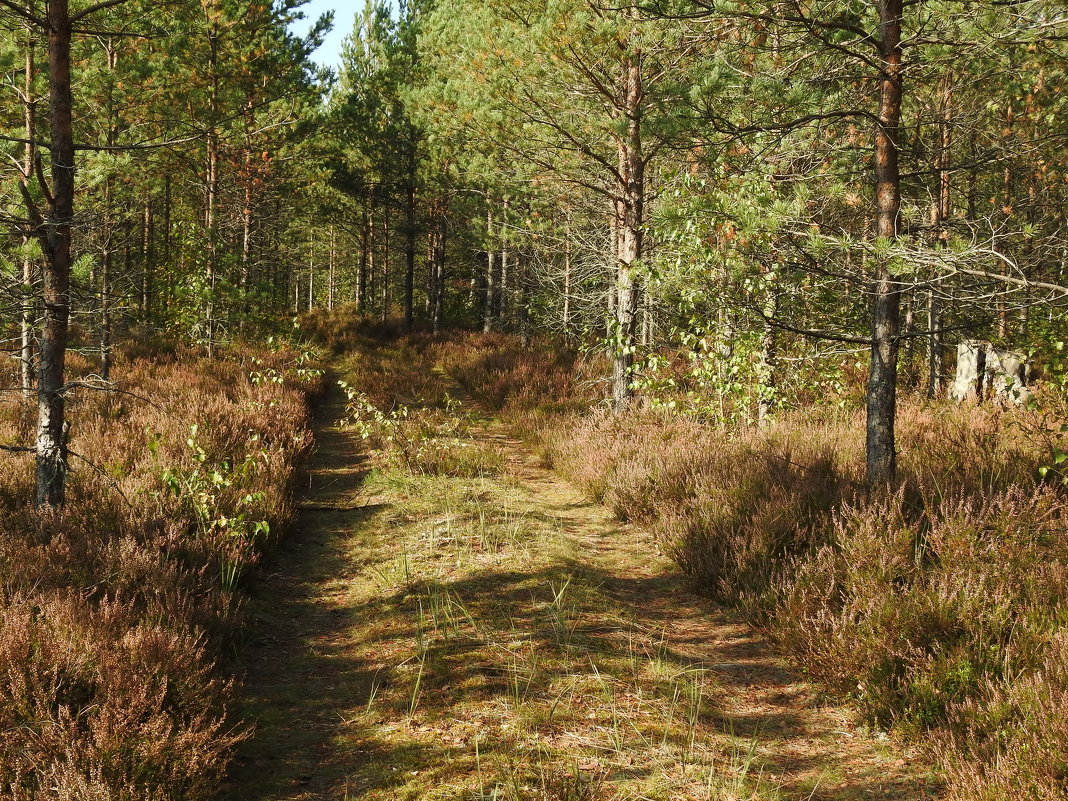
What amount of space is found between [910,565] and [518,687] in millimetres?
2550

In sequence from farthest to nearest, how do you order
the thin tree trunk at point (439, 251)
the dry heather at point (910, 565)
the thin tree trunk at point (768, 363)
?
the thin tree trunk at point (439, 251)
the thin tree trunk at point (768, 363)
the dry heather at point (910, 565)

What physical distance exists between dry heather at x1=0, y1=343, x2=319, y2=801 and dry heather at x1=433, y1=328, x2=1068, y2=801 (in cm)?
318

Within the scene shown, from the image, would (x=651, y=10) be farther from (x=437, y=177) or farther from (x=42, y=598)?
(x=437, y=177)

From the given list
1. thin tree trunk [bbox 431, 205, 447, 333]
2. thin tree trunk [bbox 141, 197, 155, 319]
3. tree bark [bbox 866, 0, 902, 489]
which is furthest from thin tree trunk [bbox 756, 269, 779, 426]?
thin tree trunk [bbox 431, 205, 447, 333]

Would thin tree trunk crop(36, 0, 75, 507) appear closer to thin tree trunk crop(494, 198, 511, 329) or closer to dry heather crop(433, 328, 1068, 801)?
dry heather crop(433, 328, 1068, 801)

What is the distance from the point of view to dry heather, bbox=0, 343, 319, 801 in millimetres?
2721

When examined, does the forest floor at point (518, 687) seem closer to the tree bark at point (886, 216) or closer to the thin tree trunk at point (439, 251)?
the tree bark at point (886, 216)

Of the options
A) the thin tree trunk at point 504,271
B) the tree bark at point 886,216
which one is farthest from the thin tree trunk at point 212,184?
the tree bark at point 886,216

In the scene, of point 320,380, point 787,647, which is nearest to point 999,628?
point 787,647

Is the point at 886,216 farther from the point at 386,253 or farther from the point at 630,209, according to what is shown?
the point at 386,253

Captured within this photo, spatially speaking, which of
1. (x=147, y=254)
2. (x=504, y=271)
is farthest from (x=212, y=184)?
(x=504, y=271)

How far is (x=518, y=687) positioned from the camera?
3803 mm

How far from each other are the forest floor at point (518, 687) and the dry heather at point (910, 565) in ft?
0.94

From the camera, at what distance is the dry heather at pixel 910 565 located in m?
3.06
